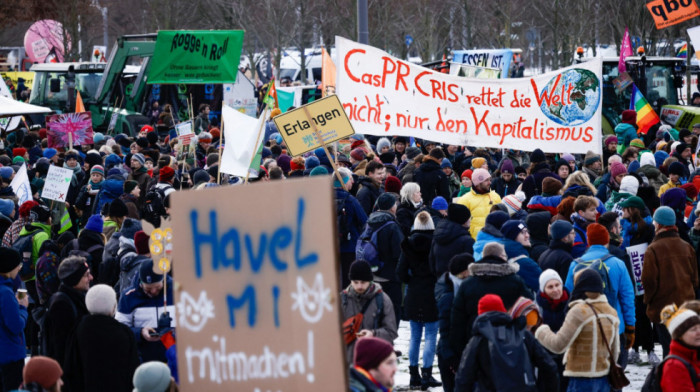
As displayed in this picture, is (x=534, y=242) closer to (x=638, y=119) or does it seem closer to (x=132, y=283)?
(x=132, y=283)

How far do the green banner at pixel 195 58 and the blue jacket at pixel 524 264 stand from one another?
13982 millimetres

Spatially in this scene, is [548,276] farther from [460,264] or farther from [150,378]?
[150,378]

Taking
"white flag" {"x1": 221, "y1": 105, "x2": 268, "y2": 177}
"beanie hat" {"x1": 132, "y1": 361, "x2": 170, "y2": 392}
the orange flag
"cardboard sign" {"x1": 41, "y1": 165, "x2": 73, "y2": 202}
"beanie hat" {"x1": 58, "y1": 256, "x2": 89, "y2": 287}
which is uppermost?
the orange flag

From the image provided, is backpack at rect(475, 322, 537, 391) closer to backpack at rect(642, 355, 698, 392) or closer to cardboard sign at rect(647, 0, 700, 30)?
backpack at rect(642, 355, 698, 392)

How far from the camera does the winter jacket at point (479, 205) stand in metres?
10.3

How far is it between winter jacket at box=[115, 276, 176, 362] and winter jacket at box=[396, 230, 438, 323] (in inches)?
96.0

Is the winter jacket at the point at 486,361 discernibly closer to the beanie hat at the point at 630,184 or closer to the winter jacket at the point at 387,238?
the winter jacket at the point at 387,238

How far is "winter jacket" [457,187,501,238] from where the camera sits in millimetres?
10273

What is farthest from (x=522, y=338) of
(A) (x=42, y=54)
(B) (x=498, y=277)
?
(A) (x=42, y=54)

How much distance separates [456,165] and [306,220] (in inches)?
453

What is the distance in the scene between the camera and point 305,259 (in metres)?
4.07

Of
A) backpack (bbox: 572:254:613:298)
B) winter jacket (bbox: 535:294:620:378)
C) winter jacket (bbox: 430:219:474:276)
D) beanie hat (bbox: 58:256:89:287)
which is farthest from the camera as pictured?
winter jacket (bbox: 430:219:474:276)

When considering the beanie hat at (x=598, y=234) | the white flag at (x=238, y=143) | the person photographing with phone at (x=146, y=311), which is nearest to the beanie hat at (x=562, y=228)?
the beanie hat at (x=598, y=234)

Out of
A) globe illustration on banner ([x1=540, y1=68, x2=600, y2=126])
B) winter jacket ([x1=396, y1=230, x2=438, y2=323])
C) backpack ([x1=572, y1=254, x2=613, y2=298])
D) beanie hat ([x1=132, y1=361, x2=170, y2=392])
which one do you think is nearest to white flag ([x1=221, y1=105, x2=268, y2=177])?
winter jacket ([x1=396, y1=230, x2=438, y2=323])
